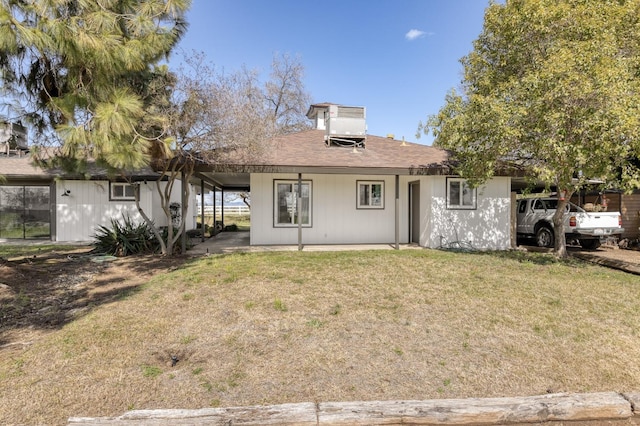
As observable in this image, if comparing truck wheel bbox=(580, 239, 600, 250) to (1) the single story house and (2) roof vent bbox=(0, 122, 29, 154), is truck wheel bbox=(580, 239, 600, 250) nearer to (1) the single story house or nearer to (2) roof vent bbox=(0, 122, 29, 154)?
(1) the single story house

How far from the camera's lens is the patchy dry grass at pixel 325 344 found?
3.00 m

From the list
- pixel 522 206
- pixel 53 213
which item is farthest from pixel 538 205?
pixel 53 213

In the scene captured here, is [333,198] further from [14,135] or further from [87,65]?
[14,135]

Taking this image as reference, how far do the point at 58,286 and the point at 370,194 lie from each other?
868 cm

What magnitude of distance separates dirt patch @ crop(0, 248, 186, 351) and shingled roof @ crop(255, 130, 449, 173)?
4.17m

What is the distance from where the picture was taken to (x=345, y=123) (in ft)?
40.8

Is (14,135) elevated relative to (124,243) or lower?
elevated

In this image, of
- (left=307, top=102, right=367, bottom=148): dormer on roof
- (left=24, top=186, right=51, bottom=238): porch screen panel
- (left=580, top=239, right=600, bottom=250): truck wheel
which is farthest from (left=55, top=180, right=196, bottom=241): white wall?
(left=580, top=239, right=600, bottom=250): truck wheel

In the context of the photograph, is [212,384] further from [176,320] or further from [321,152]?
[321,152]

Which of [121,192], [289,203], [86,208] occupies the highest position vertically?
[121,192]

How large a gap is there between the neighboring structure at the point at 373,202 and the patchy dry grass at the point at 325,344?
14.2 feet

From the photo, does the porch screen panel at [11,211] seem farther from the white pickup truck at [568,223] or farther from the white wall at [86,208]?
the white pickup truck at [568,223]

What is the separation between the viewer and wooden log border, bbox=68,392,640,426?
2.50 metres

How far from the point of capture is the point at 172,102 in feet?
24.5
